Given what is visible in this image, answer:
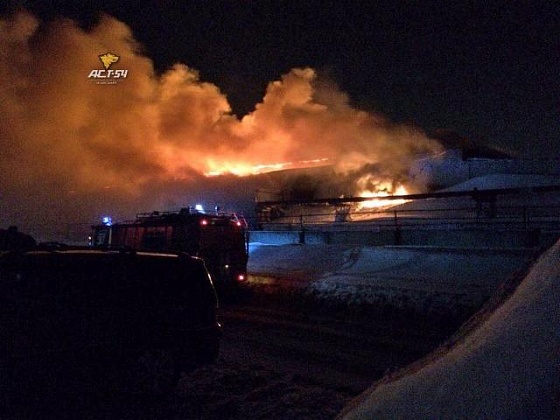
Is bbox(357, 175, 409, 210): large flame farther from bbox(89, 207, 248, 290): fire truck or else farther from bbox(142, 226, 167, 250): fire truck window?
bbox(142, 226, 167, 250): fire truck window

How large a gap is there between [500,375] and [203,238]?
11.3 metres

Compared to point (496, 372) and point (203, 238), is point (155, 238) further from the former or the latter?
point (496, 372)

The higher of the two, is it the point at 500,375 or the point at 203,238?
the point at 203,238

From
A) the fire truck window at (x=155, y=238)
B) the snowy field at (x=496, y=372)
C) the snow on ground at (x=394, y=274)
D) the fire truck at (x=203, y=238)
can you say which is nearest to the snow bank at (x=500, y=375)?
the snowy field at (x=496, y=372)

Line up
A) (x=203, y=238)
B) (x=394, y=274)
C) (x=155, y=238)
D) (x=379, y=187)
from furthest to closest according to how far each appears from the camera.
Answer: (x=379, y=187) → (x=394, y=274) → (x=155, y=238) → (x=203, y=238)

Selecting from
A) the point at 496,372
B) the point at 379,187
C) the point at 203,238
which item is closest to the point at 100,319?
the point at 496,372

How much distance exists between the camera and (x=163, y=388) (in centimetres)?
546

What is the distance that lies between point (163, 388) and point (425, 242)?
1435cm

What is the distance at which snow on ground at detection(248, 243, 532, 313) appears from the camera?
39.2 feet

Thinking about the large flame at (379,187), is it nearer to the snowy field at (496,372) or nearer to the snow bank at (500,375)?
the snowy field at (496,372)

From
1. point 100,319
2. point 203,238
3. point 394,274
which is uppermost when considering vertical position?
point 203,238

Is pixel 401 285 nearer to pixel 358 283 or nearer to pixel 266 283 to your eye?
pixel 358 283

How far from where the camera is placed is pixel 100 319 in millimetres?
5020

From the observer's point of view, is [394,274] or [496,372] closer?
[496,372]
